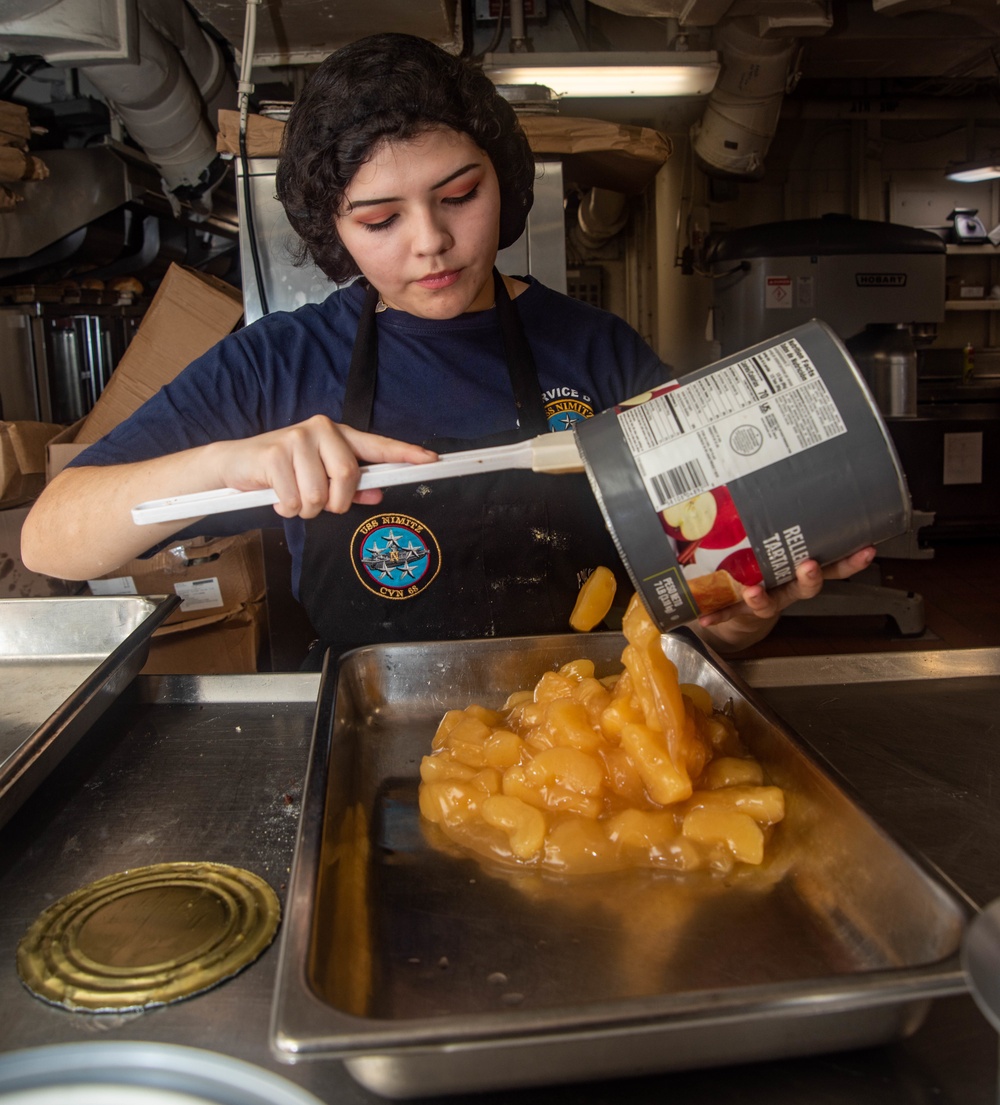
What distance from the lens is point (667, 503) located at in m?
0.81

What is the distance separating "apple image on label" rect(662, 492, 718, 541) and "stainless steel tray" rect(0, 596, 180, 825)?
74 cm

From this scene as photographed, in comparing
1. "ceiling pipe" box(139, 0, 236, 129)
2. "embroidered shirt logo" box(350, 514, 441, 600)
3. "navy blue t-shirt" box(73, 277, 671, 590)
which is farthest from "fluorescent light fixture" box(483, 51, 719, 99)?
"embroidered shirt logo" box(350, 514, 441, 600)

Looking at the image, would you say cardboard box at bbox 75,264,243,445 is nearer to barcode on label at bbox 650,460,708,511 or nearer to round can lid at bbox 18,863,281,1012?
round can lid at bbox 18,863,281,1012

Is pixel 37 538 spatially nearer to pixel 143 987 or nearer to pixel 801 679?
pixel 143 987

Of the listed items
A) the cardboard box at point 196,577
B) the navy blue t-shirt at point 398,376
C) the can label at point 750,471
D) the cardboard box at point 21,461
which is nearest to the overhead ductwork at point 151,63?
the cardboard box at point 21,461

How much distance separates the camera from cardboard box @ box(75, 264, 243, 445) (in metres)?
2.97

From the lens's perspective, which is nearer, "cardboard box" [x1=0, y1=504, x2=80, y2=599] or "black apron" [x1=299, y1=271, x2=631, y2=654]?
"black apron" [x1=299, y1=271, x2=631, y2=654]

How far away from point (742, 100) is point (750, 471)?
4196 mm

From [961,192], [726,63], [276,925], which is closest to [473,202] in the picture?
[276,925]

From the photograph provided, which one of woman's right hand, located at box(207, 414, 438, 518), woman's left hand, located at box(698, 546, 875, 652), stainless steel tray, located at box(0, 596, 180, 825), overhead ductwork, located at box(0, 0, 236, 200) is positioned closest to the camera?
woman's left hand, located at box(698, 546, 875, 652)

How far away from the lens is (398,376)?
1.64m

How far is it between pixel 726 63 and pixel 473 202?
3.29 metres

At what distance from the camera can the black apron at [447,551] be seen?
1555 mm

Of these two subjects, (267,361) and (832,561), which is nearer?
(832,561)
